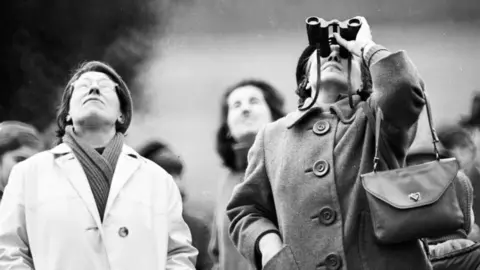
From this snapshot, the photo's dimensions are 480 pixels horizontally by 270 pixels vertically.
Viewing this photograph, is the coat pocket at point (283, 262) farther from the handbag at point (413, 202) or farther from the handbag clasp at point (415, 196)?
the handbag clasp at point (415, 196)

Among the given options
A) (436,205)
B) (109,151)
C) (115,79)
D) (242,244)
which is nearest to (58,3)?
(115,79)

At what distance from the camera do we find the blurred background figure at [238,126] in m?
5.06

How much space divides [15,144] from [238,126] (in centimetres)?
142

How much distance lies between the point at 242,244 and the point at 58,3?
3.76 meters

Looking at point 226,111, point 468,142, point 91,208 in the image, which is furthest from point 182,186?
point 91,208

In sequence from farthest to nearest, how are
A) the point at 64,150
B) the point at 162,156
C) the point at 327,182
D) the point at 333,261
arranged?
the point at 162,156 < the point at 64,150 < the point at 327,182 < the point at 333,261

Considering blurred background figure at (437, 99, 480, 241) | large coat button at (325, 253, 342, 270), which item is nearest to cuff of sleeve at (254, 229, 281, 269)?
large coat button at (325, 253, 342, 270)

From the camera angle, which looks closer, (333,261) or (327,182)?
(333,261)

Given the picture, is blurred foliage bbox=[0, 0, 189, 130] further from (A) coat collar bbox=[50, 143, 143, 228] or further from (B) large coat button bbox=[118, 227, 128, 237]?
A: (B) large coat button bbox=[118, 227, 128, 237]

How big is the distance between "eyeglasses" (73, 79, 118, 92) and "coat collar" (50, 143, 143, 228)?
11.7 inches

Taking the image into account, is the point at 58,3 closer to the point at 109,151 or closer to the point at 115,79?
the point at 115,79

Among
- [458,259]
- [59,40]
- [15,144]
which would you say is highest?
[59,40]

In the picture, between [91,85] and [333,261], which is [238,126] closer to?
[91,85]

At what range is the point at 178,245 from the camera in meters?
3.89
